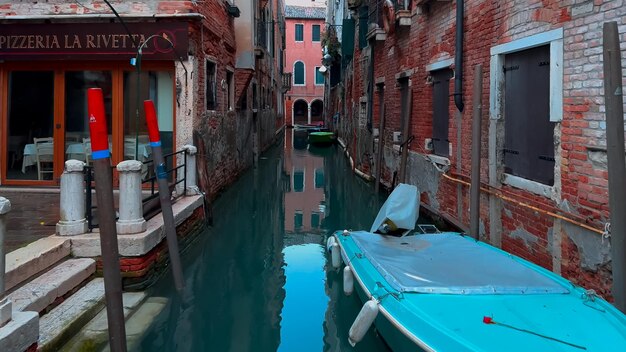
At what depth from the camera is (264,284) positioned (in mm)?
5043

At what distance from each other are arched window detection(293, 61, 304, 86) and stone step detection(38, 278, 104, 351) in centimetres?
3568

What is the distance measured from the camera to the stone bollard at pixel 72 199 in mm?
4254

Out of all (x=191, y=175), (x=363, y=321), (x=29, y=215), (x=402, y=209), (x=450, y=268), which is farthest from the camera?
(x=191, y=175)

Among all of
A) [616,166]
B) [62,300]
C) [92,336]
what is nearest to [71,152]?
[62,300]

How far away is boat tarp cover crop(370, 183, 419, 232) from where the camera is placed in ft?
16.1

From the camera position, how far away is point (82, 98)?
731 cm

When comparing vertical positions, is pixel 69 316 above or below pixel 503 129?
below

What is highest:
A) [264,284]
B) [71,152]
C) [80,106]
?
[80,106]

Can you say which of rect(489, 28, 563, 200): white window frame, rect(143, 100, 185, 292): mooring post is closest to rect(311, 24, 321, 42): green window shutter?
rect(489, 28, 563, 200): white window frame

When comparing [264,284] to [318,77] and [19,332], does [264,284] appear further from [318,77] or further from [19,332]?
[318,77]

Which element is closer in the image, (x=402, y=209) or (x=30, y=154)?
(x=402, y=209)

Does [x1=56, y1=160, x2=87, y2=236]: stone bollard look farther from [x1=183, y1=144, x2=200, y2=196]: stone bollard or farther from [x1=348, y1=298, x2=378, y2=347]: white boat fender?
[x1=348, y1=298, x2=378, y2=347]: white boat fender

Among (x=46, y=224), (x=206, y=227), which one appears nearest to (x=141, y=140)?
(x=206, y=227)

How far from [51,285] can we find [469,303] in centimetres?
272
